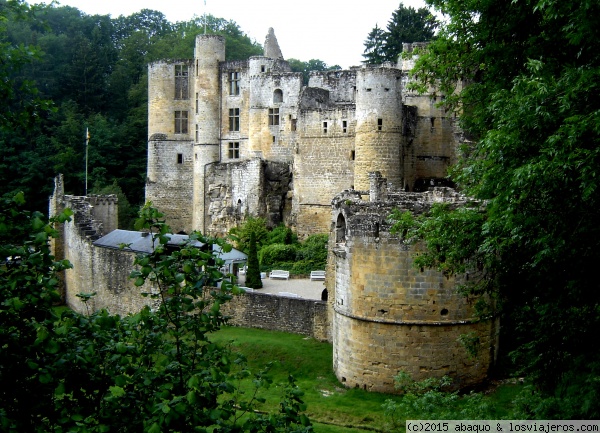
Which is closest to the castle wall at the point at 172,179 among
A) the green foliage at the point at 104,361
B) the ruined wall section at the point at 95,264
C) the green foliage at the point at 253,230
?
the green foliage at the point at 253,230

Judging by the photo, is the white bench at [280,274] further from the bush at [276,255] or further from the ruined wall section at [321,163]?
the ruined wall section at [321,163]

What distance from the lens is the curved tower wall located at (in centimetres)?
3803

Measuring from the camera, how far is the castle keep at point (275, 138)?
128 ft

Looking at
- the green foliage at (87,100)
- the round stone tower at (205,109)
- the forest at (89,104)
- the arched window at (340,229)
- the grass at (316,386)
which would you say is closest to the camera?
the grass at (316,386)

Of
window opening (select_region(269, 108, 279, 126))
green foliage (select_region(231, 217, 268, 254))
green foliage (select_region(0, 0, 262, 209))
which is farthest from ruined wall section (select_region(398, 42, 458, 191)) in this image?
green foliage (select_region(0, 0, 262, 209))

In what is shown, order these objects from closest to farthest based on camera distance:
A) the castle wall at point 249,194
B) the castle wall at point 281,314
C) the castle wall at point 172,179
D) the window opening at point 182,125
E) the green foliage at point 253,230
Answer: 1. the castle wall at point 281,314
2. the green foliage at point 253,230
3. the castle wall at point 249,194
4. the castle wall at point 172,179
5. the window opening at point 182,125

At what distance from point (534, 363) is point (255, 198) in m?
33.7

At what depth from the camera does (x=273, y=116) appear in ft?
154

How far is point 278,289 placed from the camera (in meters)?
32.1

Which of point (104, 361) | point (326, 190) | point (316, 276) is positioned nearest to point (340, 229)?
point (316, 276)

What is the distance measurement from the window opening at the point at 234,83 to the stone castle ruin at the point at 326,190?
65mm

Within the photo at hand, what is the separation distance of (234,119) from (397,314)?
1288 inches

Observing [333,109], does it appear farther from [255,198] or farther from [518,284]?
[518,284]

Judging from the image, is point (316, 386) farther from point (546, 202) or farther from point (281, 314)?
point (546, 202)
